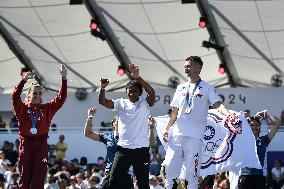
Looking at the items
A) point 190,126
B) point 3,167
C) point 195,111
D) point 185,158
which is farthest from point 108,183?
point 3,167

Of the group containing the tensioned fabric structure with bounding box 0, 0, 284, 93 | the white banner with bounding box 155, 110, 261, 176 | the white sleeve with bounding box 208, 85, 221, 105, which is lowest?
the white banner with bounding box 155, 110, 261, 176

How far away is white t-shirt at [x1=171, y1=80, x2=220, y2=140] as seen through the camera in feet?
35.1

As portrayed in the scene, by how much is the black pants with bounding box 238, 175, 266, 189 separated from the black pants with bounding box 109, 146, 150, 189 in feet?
6.88

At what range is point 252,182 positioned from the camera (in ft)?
42.1

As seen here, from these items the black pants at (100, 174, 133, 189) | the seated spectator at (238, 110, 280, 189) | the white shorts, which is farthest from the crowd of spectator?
the white shorts

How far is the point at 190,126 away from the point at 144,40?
18.5 meters

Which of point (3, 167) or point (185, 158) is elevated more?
point (3, 167)

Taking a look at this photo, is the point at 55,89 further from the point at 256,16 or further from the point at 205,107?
the point at 205,107

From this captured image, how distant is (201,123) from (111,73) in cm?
2132

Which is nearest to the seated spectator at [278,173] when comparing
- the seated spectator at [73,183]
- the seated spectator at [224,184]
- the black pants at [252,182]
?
the seated spectator at [73,183]

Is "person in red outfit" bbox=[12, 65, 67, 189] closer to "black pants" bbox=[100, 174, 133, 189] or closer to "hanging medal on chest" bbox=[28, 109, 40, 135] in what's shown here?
"hanging medal on chest" bbox=[28, 109, 40, 135]

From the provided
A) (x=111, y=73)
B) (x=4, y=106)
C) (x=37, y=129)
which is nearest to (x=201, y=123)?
(x=37, y=129)

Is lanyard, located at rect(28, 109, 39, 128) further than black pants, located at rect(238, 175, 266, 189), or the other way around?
black pants, located at rect(238, 175, 266, 189)

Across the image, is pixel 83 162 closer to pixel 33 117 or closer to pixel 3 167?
pixel 3 167
